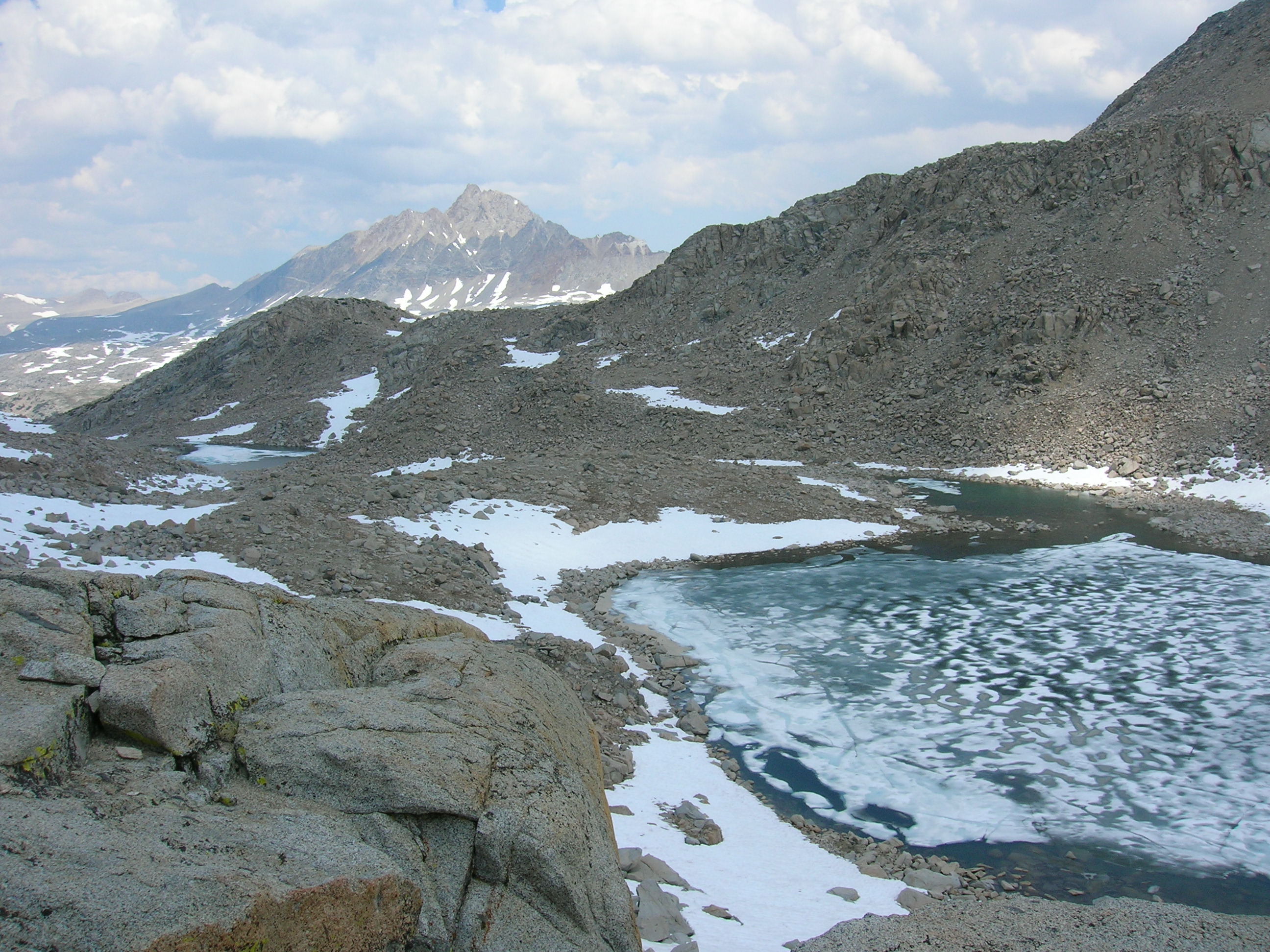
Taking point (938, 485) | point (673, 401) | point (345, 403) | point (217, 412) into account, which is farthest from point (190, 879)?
point (217, 412)

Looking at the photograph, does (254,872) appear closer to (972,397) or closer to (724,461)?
(724,461)

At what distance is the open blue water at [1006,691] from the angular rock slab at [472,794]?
522 centimetres

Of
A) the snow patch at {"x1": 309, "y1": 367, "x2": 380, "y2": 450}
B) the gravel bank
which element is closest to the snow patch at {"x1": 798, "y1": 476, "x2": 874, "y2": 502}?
the gravel bank

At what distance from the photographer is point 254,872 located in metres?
3.55

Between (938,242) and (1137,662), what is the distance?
36469 mm

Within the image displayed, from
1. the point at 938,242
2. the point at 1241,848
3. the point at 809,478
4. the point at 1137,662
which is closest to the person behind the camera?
the point at 1241,848

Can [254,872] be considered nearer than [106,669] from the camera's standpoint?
Yes

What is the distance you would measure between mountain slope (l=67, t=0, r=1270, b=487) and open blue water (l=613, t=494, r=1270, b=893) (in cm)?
1485

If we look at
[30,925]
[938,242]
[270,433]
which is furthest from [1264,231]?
[270,433]

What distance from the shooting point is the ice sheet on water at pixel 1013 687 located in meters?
9.16

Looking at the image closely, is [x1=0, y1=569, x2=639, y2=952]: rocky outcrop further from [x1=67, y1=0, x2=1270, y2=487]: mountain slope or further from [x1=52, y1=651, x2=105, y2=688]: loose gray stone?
[x1=67, y1=0, x2=1270, y2=487]: mountain slope

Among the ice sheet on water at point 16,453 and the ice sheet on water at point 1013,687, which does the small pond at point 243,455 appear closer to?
the ice sheet on water at point 16,453

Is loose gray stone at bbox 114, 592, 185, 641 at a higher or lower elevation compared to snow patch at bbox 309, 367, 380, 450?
lower

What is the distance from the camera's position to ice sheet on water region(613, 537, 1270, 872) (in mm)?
9164
